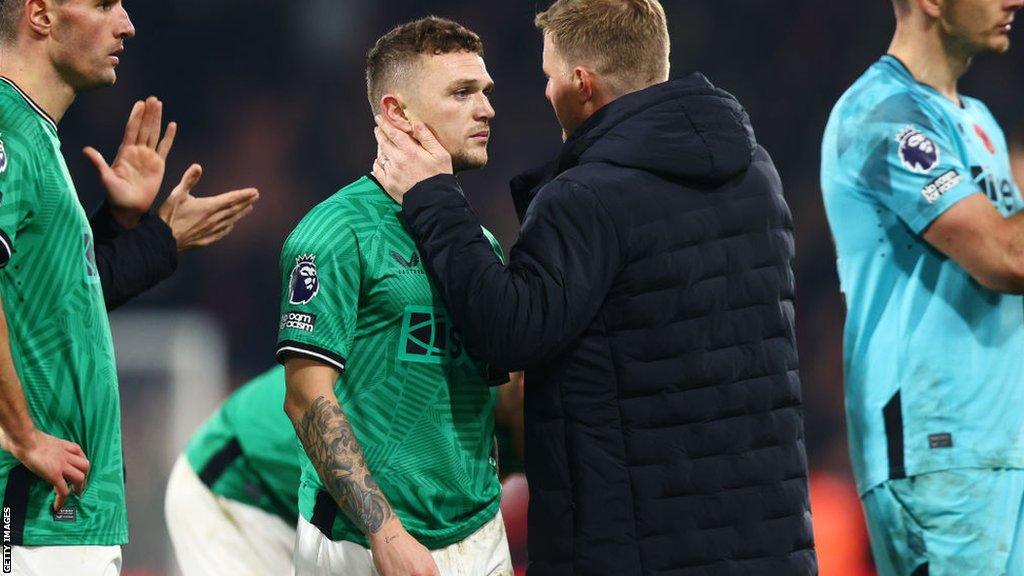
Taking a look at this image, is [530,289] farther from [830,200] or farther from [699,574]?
[830,200]

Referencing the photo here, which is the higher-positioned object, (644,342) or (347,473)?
(644,342)

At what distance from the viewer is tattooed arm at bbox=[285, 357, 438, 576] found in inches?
113

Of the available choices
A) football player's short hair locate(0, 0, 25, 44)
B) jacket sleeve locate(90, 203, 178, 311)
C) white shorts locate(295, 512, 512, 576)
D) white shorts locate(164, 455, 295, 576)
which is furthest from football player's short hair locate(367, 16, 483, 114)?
white shorts locate(164, 455, 295, 576)

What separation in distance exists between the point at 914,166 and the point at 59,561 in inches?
87.1

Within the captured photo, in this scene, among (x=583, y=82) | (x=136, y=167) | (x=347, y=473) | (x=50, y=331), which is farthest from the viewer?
(x=136, y=167)

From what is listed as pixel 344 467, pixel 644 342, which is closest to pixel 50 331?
pixel 344 467

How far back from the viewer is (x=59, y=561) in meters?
2.99

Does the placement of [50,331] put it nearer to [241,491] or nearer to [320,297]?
[320,297]

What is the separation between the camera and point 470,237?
2973mm

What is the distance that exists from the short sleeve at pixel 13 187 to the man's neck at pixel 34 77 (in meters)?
0.18

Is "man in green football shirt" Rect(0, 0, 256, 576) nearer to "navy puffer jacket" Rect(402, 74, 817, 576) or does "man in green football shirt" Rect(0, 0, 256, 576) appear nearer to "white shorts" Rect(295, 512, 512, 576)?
"white shorts" Rect(295, 512, 512, 576)

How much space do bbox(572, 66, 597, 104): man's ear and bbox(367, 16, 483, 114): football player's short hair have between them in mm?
248

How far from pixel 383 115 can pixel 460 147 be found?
0.64ft

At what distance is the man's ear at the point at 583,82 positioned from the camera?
330cm
